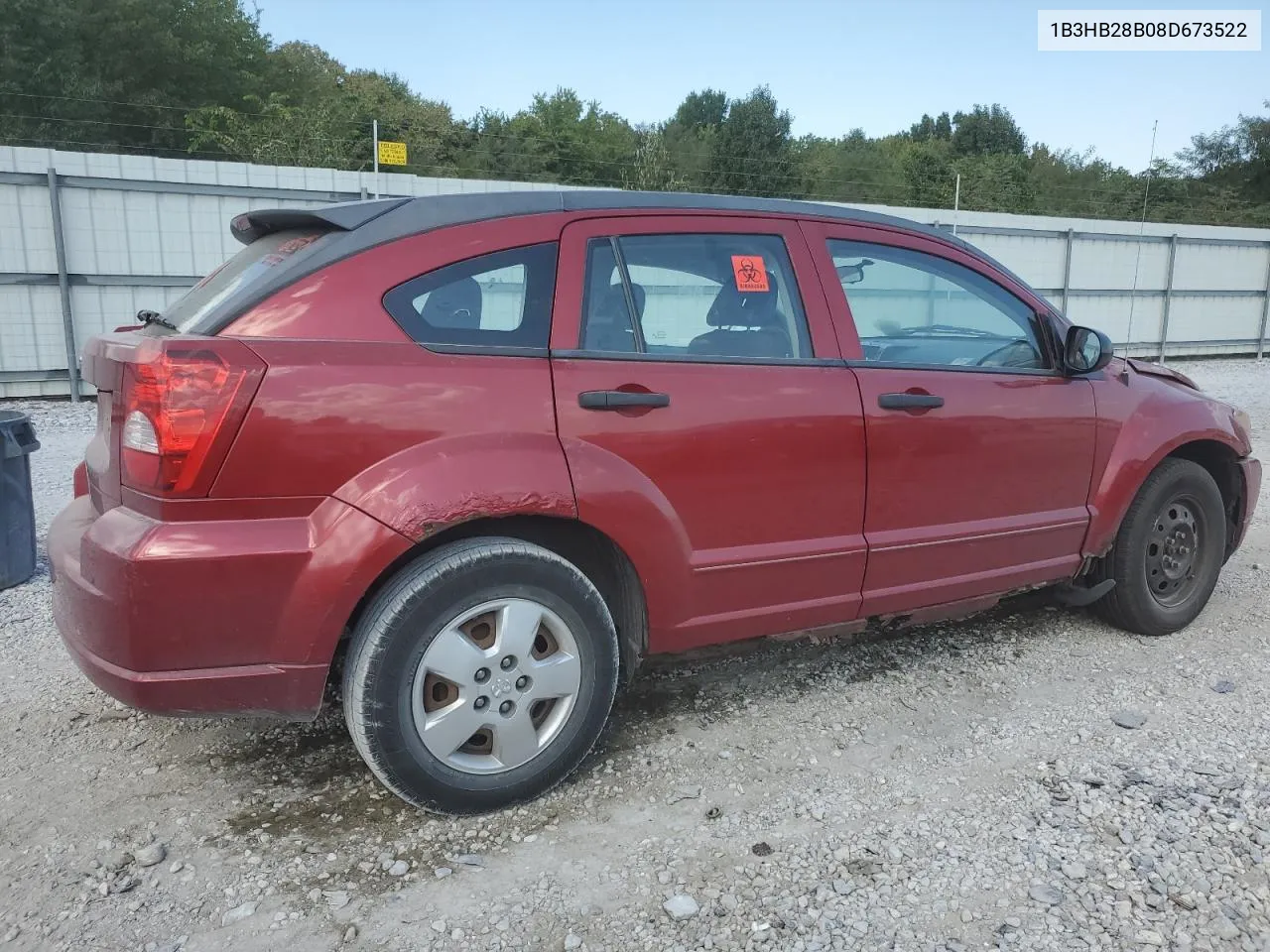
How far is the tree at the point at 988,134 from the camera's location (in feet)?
210

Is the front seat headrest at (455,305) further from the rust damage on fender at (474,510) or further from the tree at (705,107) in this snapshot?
the tree at (705,107)

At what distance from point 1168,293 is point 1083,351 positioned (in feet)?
51.2

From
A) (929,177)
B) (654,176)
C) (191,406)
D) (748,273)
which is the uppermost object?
(929,177)

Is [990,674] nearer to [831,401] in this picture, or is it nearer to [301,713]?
[831,401]

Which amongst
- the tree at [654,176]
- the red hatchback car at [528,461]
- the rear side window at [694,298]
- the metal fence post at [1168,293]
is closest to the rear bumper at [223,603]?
the red hatchback car at [528,461]

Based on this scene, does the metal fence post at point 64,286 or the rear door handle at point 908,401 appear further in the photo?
the metal fence post at point 64,286

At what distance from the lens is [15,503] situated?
458cm

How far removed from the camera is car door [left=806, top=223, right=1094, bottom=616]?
327 centimetres

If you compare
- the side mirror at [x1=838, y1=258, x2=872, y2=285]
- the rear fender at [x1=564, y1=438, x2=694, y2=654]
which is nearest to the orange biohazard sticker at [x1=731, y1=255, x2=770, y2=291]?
the side mirror at [x1=838, y1=258, x2=872, y2=285]

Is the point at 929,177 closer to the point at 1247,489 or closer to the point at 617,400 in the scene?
the point at 1247,489

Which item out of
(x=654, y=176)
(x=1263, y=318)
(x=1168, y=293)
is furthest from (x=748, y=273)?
(x=654, y=176)

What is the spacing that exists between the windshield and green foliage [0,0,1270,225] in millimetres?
16009

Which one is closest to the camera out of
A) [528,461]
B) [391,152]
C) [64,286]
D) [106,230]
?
[528,461]

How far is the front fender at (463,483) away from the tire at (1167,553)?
2.63 meters
